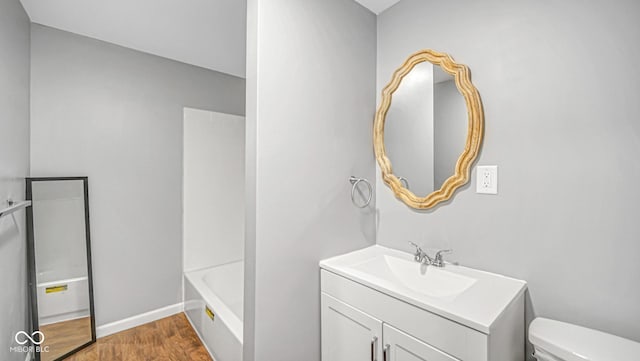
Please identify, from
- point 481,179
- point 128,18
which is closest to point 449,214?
point 481,179

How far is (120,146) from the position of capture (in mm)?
2361

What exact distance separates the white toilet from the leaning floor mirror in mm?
2919

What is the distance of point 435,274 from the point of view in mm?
1465

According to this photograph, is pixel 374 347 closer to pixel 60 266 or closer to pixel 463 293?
pixel 463 293

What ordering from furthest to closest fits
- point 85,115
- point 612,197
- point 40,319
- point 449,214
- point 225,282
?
point 225,282
point 85,115
point 40,319
point 449,214
point 612,197

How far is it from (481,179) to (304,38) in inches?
48.2

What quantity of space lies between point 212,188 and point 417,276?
2234 millimetres

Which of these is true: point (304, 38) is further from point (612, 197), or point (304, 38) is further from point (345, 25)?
point (612, 197)

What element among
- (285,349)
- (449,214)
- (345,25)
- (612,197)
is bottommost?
(285,349)

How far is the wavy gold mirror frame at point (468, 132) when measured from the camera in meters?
1.41

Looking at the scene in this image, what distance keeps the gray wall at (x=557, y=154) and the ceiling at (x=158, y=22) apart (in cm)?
153

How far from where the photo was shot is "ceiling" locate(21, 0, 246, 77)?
1.81 metres

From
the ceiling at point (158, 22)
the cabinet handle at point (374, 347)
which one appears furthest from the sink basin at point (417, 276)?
the ceiling at point (158, 22)

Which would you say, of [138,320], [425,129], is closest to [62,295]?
[138,320]
